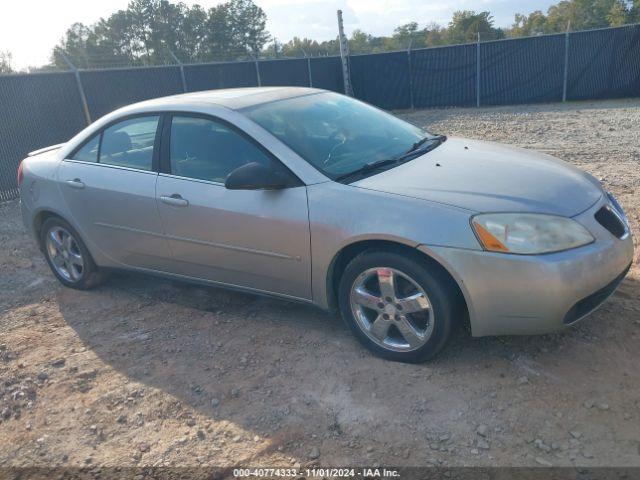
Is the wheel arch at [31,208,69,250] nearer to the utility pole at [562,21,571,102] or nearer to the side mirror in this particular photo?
the side mirror

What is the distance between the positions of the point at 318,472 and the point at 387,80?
1734cm

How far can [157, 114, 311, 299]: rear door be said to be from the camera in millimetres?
3596

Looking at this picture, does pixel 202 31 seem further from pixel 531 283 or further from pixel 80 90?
pixel 531 283

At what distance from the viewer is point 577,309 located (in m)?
3.05

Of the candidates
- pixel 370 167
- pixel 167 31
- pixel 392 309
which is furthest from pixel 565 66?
pixel 167 31

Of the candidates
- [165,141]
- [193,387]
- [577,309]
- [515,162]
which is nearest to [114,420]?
[193,387]

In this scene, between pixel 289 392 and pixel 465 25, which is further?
pixel 465 25

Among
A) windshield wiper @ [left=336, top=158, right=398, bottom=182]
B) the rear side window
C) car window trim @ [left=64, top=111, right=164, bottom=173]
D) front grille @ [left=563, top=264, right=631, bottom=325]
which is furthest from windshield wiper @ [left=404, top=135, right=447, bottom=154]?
the rear side window

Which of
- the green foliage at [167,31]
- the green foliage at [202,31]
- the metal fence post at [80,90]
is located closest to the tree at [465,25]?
the green foliage at [202,31]

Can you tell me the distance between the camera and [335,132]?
159 inches

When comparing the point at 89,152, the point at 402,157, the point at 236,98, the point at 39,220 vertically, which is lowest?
the point at 39,220

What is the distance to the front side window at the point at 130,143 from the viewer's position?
14.2 ft

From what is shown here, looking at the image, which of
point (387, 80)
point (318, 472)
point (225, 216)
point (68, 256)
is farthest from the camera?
point (387, 80)

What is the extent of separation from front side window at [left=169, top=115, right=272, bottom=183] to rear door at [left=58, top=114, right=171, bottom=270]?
0.67ft
